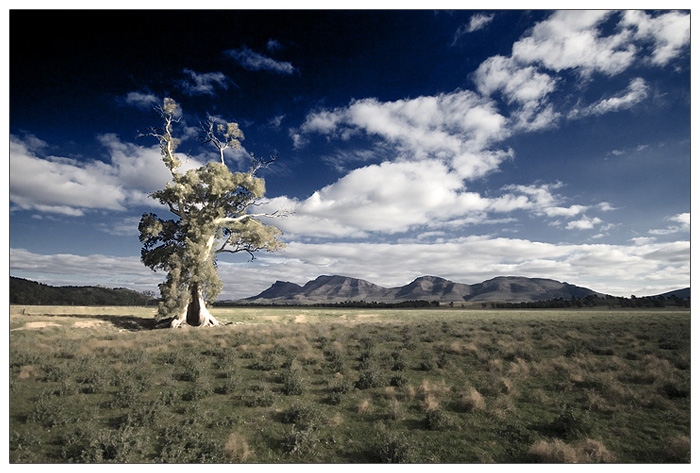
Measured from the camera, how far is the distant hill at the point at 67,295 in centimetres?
1731

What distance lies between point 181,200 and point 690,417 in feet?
114

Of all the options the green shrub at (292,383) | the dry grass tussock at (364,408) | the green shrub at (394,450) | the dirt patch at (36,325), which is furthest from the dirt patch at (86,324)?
the green shrub at (394,450)

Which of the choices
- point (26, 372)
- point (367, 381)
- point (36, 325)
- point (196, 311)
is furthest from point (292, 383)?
point (196, 311)

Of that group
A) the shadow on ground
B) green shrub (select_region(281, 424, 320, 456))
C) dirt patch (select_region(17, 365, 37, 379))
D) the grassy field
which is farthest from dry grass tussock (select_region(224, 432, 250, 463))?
the shadow on ground

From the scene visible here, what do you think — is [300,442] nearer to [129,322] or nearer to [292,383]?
[292,383]

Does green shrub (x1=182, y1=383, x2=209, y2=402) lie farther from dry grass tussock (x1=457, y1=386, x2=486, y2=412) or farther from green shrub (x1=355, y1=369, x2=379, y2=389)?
dry grass tussock (x1=457, y1=386, x2=486, y2=412)

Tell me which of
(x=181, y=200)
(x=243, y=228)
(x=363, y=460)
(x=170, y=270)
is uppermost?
(x=181, y=200)

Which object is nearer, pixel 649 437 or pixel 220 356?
pixel 649 437

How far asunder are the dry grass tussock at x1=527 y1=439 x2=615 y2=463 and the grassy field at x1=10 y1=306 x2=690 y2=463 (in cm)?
4

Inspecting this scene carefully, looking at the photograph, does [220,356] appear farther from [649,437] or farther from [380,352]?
[649,437]

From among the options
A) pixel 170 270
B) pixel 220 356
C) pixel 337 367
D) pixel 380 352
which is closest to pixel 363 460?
pixel 337 367

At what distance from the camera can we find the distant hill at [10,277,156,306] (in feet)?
56.8

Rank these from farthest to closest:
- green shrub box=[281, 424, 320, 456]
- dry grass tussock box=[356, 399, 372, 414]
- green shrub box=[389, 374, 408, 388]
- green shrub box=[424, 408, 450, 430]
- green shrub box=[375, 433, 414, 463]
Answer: green shrub box=[389, 374, 408, 388] → dry grass tussock box=[356, 399, 372, 414] → green shrub box=[424, 408, 450, 430] → green shrub box=[281, 424, 320, 456] → green shrub box=[375, 433, 414, 463]

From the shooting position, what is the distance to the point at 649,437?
8.70m
